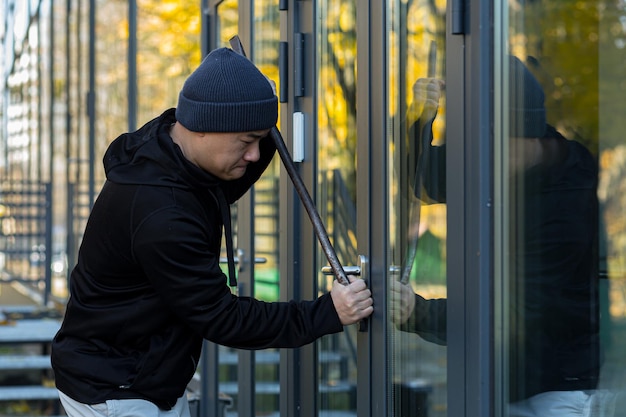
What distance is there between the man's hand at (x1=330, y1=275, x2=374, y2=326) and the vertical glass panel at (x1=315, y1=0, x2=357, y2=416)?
1.06 ft

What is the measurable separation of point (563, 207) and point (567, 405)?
0.43 m

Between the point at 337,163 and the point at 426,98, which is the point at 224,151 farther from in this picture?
the point at 337,163

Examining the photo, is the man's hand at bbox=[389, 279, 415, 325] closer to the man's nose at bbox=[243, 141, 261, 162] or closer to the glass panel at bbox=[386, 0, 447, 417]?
the glass panel at bbox=[386, 0, 447, 417]

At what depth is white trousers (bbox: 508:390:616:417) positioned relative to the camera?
7.28ft

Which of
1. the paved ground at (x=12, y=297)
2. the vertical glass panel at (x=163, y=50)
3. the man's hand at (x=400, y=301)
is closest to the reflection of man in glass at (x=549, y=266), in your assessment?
the man's hand at (x=400, y=301)

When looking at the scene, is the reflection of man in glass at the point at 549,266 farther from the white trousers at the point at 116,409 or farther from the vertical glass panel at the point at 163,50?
the vertical glass panel at the point at 163,50

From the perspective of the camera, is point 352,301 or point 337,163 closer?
point 352,301

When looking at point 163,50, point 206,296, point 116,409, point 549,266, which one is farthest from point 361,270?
point 163,50

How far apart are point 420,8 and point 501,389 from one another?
1028 mm

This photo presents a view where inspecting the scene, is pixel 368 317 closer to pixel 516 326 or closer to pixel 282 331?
pixel 282 331

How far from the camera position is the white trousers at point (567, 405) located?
2219 mm

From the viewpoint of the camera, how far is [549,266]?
7.71 ft

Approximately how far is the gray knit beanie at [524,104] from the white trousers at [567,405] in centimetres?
56

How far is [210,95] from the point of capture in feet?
9.61
